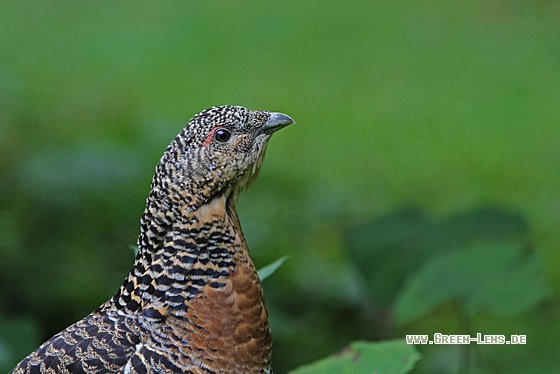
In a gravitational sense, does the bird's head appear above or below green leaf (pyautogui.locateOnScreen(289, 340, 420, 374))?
above

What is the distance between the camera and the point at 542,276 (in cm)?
439

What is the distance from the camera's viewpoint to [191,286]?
10.5 feet

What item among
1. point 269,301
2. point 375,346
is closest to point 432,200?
point 269,301

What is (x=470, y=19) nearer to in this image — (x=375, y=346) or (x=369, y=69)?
(x=369, y=69)

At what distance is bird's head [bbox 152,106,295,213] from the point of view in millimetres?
3262

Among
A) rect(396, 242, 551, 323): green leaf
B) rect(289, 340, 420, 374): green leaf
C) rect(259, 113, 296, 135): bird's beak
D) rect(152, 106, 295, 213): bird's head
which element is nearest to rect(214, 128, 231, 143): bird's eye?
rect(152, 106, 295, 213): bird's head

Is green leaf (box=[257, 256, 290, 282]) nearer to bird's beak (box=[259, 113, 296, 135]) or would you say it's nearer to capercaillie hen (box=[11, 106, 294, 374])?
capercaillie hen (box=[11, 106, 294, 374])

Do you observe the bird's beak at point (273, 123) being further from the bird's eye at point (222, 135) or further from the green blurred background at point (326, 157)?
the green blurred background at point (326, 157)

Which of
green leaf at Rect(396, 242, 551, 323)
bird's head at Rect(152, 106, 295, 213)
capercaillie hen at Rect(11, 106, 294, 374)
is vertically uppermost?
bird's head at Rect(152, 106, 295, 213)

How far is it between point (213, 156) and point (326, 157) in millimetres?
6136

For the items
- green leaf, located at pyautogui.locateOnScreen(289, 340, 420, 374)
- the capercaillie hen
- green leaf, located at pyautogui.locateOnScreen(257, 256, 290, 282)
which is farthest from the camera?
green leaf, located at pyautogui.locateOnScreen(289, 340, 420, 374)

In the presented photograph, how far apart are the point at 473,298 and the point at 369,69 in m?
7.27

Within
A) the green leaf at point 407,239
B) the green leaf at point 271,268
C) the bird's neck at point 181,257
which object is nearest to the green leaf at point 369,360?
the green leaf at point 271,268

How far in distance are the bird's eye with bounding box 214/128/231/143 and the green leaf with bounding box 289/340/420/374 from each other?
3.62ft
